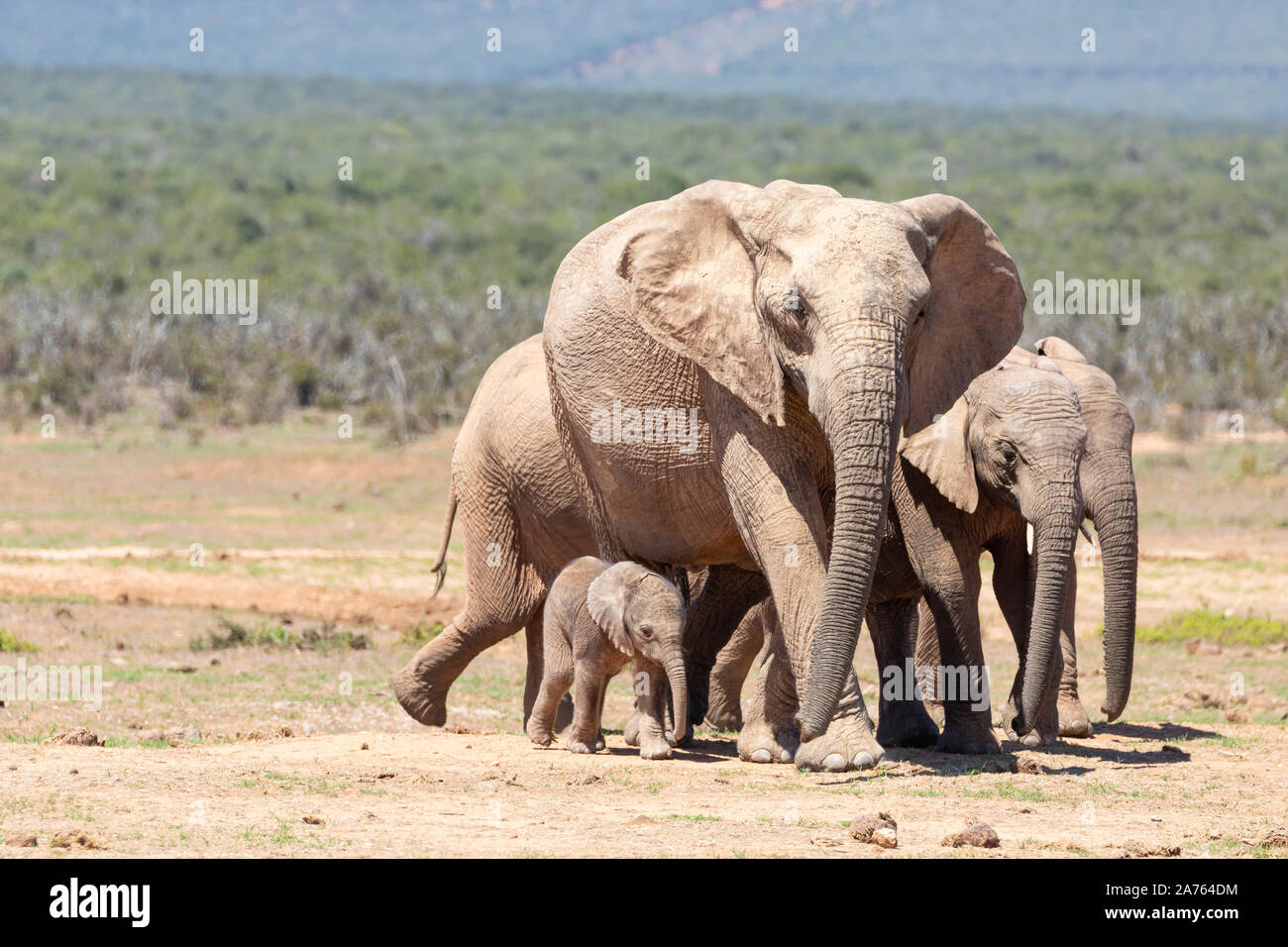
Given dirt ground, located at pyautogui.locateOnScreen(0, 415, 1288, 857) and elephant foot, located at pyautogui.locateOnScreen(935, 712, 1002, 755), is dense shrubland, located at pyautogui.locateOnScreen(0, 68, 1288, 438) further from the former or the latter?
elephant foot, located at pyautogui.locateOnScreen(935, 712, 1002, 755)

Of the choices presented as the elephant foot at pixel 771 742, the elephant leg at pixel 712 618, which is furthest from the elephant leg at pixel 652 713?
the elephant leg at pixel 712 618

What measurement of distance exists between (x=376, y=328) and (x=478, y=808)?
1327 inches

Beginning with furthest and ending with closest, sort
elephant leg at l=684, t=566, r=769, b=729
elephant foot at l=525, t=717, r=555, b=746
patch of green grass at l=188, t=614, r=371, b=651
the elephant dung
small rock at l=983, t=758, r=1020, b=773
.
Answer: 1. patch of green grass at l=188, t=614, r=371, b=651
2. elephant leg at l=684, t=566, r=769, b=729
3. elephant foot at l=525, t=717, r=555, b=746
4. small rock at l=983, t=758, r=1020, b=773
5. the elephant dung

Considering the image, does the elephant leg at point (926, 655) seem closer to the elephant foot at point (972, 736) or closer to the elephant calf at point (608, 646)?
the elephant foot at point (972, 736)

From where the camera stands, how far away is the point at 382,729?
37.1 feet

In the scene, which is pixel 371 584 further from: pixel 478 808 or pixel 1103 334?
pixel 1103 334

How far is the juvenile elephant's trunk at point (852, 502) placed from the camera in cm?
745

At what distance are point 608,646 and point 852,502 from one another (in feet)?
6.15

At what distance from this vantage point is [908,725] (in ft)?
31.6

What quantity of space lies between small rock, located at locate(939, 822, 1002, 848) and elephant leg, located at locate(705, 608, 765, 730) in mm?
4141

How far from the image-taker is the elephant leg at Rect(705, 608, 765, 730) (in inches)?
430

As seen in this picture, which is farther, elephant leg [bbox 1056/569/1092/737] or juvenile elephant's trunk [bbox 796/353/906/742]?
elephant leg [bbox 1056/569/1092/737]

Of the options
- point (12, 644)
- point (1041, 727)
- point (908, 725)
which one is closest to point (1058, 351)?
point (1041, 727)

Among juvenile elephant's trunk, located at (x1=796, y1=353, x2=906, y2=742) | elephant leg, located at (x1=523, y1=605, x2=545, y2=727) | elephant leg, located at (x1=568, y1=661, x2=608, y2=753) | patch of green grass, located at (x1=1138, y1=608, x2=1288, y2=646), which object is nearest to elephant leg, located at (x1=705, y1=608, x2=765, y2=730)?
elephant leg, located at (x1=523, y1=605, x2=545, y2=727)
